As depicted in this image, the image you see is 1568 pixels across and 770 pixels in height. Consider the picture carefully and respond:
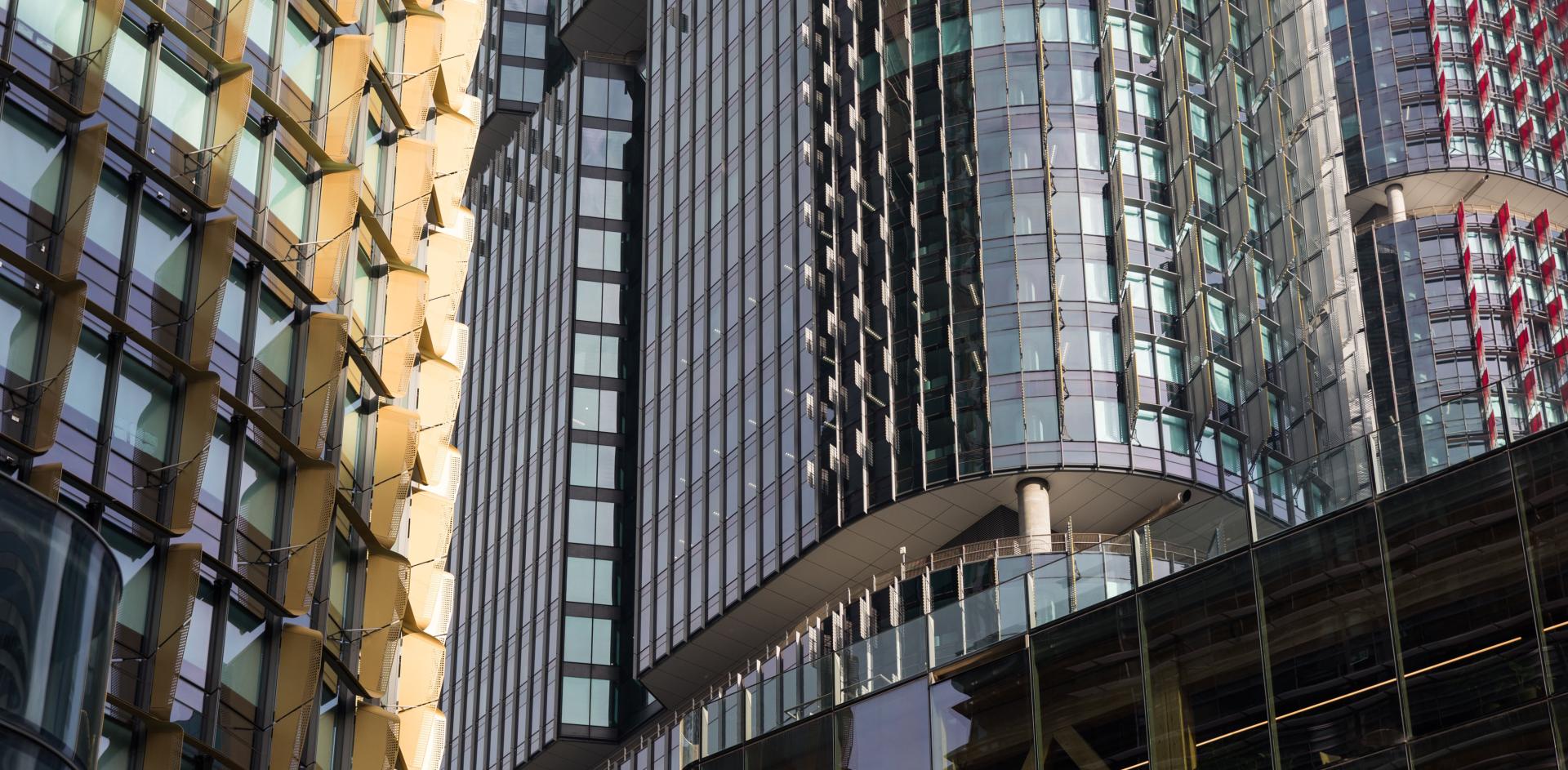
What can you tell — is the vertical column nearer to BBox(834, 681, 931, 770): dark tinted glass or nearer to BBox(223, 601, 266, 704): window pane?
BBox(834, 681, 931, 770): dark tinted glass

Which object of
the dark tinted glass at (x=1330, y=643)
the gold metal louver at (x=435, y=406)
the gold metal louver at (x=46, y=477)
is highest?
the gold metal louver at (x=435, y=406)

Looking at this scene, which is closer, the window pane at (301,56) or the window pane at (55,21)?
the window pane at (55,21)

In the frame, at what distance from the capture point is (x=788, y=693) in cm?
4706

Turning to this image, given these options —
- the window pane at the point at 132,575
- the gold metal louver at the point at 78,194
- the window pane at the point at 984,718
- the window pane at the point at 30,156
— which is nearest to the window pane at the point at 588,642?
the window pane at the point at 984,718

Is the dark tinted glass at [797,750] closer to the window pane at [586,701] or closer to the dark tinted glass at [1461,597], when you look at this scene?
the dark tinted glass at [1461,597]

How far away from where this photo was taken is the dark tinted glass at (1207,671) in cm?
3791

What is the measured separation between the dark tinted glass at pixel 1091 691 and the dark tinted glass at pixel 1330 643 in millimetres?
3175

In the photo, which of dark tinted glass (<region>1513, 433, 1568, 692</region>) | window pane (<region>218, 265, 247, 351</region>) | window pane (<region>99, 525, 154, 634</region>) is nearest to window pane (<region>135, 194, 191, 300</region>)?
window pane (<region>218, 265, 247, 351</region>)

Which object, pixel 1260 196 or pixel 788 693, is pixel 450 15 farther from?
pixel 1260 196

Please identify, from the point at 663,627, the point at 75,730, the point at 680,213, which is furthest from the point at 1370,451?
the point at 680,213

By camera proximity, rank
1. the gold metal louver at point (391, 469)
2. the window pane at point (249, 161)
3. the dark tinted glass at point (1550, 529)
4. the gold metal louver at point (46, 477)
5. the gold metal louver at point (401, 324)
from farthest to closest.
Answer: the gold metal louver at point (401, 324) < the gold metal louver at point (391, 469) < the window pane at point (249, 161) < the gold metal louver at point (46, 477) < the dark tinted glass at point (1550, 529)

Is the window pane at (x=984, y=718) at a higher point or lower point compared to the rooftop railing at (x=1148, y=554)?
lower

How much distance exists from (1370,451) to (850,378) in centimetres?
4501

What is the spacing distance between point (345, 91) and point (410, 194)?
3974mm
